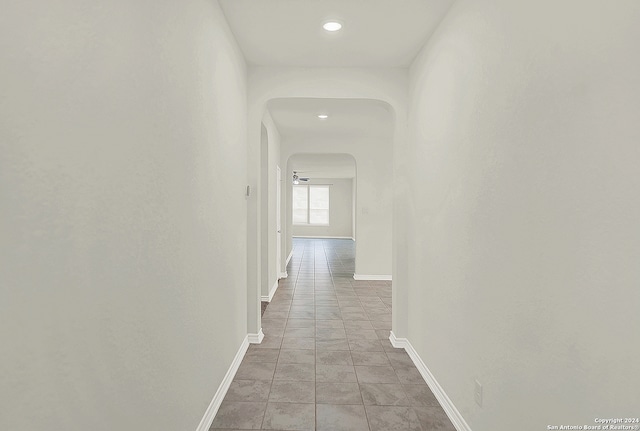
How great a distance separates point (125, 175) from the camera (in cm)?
121

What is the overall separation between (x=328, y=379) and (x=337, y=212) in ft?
41.0

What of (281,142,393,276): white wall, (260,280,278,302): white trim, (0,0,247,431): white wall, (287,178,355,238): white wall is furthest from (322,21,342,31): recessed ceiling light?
(287,178,355,238): white wall

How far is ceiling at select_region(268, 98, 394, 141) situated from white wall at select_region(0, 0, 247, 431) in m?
2.17

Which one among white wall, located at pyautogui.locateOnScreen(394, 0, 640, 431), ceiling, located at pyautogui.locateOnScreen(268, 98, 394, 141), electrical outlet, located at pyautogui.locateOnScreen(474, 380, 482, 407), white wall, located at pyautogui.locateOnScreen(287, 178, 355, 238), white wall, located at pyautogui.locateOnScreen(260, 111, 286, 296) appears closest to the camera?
white wall, located at pyautogui.locateOnScreen(394, 0, 640, 431)

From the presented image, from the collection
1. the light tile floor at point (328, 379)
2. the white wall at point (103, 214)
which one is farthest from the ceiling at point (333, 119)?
the light tile floor at point (328, 379)

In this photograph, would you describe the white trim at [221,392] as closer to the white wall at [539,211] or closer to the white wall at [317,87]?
the white wall at [317,87]

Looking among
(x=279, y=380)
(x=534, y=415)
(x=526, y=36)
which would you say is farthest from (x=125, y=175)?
(x=279, y=380)

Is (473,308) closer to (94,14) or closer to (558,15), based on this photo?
(558,15)

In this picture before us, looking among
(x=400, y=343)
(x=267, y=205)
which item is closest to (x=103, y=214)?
(x=400, y=343)

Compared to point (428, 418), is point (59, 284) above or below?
above

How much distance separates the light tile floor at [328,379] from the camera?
91.3 inches

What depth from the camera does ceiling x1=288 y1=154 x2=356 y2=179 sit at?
891 cm

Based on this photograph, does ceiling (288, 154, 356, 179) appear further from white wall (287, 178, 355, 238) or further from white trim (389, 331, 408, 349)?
white trim (389, 331, 408, 349)

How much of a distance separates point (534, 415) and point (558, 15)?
1.53 metres
